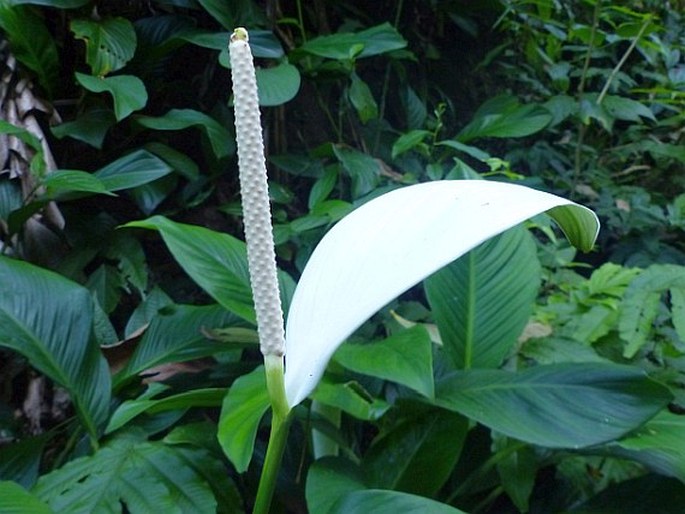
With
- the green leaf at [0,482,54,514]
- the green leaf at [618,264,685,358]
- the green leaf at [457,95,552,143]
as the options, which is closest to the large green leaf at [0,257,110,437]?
the green leaf at [0,482,54,514]

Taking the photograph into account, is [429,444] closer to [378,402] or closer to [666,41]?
[378,402]

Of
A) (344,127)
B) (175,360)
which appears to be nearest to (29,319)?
(175,360)

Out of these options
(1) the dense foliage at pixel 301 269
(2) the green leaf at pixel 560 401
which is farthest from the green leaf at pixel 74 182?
(2) the green leaf at pixel 560 401

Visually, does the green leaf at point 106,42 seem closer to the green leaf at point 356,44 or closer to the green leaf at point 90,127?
the green leaf at point 90,127

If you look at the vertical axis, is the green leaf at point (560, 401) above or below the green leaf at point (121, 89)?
below

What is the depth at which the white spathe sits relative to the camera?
0.38 metres

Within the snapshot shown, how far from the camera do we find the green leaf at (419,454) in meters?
0.74

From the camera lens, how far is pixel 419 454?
2.45 ft

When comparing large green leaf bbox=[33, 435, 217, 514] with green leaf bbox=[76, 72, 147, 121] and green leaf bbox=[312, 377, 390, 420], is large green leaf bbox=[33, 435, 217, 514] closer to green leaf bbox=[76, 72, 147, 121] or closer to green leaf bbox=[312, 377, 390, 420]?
green leaf bbox=[312, 377, 390, 420]

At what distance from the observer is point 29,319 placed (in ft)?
2.71

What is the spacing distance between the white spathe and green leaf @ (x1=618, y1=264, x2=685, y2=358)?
0.40m

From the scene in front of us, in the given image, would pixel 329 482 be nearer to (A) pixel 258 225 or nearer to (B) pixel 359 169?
(A) pixel 258 225

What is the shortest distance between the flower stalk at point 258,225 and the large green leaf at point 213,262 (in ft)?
1.09

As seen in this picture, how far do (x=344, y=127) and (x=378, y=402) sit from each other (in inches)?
40.1
